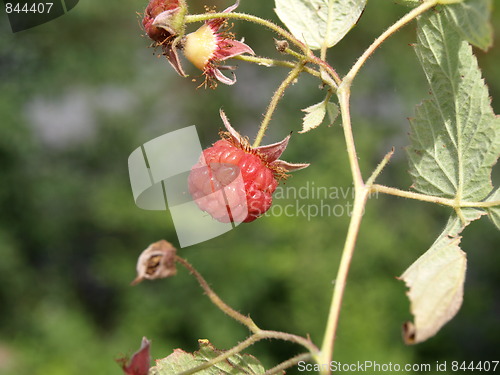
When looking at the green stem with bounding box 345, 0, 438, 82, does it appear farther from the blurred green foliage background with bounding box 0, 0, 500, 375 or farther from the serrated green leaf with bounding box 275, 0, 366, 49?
the blurred green foliage background with bounding box 0, 0, 500, 375

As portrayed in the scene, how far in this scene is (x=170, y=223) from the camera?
2.86 meters

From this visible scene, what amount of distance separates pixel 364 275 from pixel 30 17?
1.84m

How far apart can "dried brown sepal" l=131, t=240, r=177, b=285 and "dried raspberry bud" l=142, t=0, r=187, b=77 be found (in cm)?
19

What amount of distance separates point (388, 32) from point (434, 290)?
0.22 metres

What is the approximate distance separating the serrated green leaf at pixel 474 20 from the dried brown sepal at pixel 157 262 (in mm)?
278

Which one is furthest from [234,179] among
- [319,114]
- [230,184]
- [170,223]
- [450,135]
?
[170,223]

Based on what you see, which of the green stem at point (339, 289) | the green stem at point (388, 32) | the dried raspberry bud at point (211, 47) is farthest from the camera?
the dried raspberry bud at point (211, 47)

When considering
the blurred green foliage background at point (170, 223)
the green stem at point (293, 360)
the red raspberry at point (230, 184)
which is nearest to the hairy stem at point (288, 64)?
the red raspberry at point (230, 184)

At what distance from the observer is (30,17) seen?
2.58 metres

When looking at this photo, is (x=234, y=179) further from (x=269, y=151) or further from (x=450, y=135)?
(x=450, y=135)

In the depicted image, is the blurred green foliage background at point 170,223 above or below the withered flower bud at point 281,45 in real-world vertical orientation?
below

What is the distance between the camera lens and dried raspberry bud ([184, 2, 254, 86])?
58 cm

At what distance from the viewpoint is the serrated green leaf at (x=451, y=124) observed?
0.52m

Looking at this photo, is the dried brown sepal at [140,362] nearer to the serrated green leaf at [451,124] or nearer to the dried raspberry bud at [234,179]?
the dried raspberry bud at [234,179]
